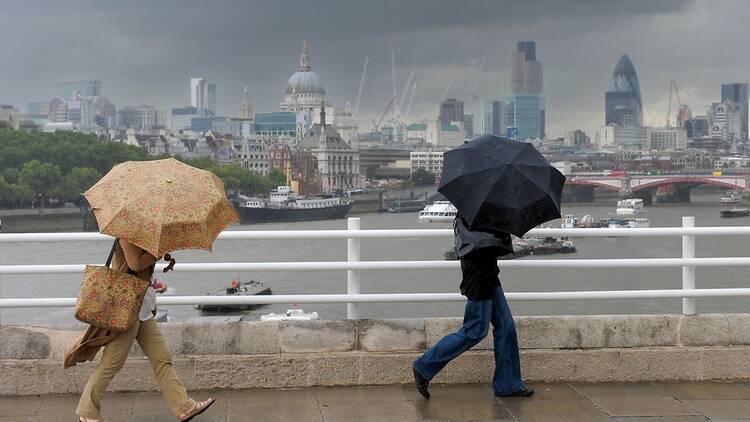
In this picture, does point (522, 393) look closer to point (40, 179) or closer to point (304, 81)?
point (40, 179)

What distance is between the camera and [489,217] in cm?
536

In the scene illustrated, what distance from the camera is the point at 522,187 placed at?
5410mm

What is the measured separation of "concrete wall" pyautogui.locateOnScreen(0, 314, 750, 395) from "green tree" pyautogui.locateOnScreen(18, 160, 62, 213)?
8495 cm

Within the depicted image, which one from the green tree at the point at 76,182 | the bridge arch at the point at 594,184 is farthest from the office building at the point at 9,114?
the bridge arch at the point at 594,184

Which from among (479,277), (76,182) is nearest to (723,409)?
(479,277)

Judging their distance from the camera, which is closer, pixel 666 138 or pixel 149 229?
pixel 149 229

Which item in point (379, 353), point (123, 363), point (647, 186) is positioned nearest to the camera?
point (123, 363)

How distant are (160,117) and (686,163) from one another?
10809 cm

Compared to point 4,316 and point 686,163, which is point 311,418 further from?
point 686,163

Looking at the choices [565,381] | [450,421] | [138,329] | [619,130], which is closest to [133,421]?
[138,329]

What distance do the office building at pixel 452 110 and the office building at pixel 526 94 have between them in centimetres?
1283

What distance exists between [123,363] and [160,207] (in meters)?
0.92

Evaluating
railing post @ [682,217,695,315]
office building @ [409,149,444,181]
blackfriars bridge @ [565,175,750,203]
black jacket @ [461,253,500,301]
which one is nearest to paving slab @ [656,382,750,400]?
railing post @ [682,217,695,315]

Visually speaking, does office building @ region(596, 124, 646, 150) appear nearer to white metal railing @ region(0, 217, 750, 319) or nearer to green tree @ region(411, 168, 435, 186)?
green tree @ region(411, 168, 435, 186)
